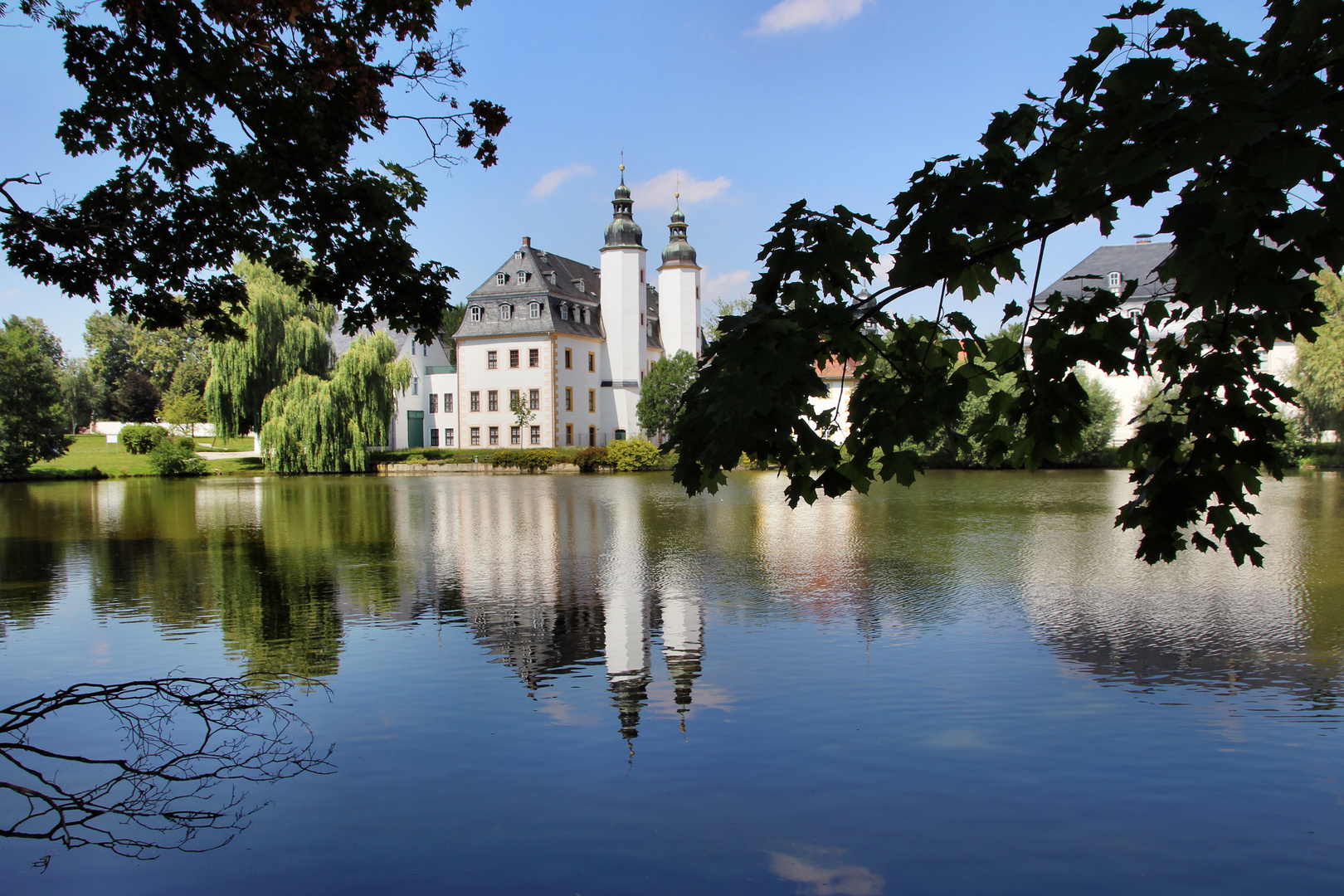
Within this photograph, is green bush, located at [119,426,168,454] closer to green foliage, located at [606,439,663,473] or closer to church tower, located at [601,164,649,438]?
green foliage, located at [606,439,663,473]

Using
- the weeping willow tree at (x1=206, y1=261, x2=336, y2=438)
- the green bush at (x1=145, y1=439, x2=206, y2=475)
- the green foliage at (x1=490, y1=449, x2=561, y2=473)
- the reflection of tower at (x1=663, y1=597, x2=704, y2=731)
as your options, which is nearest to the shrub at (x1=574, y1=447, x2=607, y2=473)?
the green foliage at (x1=490, y1=449, x2=561, y2=473)

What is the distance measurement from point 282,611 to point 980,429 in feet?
23.1

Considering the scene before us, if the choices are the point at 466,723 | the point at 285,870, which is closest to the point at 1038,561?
the point at 466,723

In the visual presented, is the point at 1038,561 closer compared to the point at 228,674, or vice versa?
the point at 228,674

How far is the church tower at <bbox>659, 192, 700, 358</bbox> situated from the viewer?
6228cm

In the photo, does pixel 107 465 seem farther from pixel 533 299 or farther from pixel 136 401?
pixel 136 401

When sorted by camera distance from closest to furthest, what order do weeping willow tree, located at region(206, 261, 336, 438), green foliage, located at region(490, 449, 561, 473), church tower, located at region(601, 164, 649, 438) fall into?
weeping willow tree, located at region(206, 261, 336, 438), green foliage, located at region(490, 449, 561, 473), church tower, located at region(601, 164, 649, 438)

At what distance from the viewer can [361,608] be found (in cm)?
938

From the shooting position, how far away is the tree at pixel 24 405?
37312 millimetres

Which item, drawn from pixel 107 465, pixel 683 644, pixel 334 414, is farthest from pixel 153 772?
pixel 107 465

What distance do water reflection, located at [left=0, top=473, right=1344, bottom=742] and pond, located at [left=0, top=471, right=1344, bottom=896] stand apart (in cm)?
8

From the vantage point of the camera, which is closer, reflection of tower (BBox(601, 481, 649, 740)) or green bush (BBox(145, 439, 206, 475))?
reflection of tower (BBox(601, 481, 649, 740))

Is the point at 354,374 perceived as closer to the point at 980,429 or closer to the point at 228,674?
the point at 228,674

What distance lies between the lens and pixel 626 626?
8562 mm
